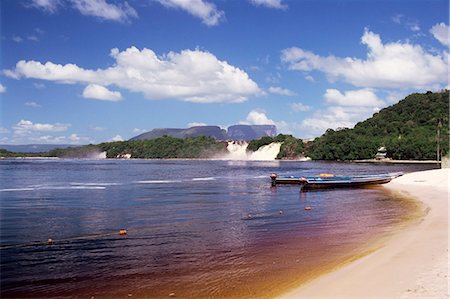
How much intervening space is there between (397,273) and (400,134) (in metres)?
172

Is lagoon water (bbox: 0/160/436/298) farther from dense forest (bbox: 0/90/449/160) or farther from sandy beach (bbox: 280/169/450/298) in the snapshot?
dense forest (bbox: 0/90/449/160)

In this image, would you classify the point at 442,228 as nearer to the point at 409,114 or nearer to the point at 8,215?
the point at 8,215

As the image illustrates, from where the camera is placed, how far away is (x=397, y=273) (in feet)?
A: 38.9

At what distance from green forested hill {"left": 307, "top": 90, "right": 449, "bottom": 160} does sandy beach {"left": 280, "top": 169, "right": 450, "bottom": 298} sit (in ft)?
430

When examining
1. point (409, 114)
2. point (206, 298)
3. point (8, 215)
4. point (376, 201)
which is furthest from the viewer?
point (409, 114)

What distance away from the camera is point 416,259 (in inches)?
525

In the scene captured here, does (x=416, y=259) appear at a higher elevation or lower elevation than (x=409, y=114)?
lower

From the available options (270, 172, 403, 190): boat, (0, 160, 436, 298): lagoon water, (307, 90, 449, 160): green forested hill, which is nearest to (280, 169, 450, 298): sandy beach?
(0, 160, 436, 298): lagoon water

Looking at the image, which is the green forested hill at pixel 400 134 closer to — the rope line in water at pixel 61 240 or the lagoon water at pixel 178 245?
the lagoon water at pixel 178 245

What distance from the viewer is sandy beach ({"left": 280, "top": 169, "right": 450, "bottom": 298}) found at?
402 inches

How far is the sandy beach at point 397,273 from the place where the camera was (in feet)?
33.5

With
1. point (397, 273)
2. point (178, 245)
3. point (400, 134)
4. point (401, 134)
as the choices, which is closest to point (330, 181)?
point (178, 245)

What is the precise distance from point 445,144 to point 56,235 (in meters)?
139

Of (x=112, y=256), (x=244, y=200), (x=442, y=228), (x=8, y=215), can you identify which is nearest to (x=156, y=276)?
(x=112, y=256)
